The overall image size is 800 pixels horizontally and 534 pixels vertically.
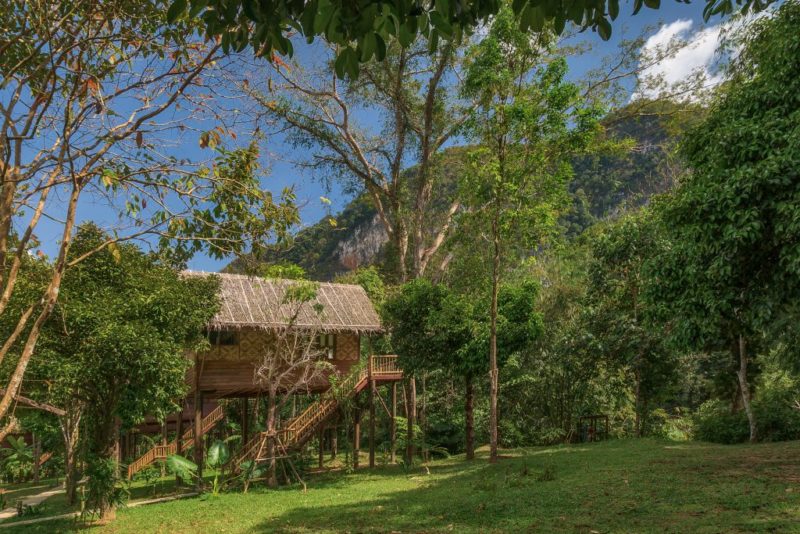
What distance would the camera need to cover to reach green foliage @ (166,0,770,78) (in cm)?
248

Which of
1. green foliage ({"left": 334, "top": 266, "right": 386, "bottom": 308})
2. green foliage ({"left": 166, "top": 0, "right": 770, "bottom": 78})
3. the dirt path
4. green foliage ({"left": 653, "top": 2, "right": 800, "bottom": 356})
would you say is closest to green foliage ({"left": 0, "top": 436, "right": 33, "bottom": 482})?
the dirt path

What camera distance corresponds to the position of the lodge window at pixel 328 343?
65.4ft

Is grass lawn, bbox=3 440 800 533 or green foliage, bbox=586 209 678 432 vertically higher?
green foliage, bbox=586 209 678 432

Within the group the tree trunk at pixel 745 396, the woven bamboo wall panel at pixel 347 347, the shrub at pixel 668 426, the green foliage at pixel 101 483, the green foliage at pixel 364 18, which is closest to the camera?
the green foliage at pixel 364 18

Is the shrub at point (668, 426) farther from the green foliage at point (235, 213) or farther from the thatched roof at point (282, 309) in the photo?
the green foliage at point (235, 213)

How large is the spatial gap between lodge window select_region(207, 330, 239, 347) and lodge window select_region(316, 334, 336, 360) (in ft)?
9.81

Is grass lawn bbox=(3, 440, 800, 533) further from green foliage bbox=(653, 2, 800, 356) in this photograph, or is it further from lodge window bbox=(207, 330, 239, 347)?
lodge window bbox=(207, 330, 239, 347)

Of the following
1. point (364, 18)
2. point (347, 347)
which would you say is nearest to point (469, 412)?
point (347, 347)

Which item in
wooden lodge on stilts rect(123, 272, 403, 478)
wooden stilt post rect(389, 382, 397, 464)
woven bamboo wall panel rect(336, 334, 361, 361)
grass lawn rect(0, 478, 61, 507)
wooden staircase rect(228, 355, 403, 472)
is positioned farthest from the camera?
woven bamboo wall panel rect(336, 334, 361, 361)

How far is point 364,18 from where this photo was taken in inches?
95.0

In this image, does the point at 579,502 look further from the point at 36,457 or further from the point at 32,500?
the point at 36,457

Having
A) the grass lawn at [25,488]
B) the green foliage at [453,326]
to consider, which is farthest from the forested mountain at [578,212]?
the green foliage at [453,326]

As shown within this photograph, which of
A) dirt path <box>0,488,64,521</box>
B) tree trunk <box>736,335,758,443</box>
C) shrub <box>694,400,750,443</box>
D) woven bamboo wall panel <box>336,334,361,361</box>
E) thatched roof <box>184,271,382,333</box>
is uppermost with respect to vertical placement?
thatched roof <box>184,271,382,333</box>

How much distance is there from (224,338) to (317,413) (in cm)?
395
